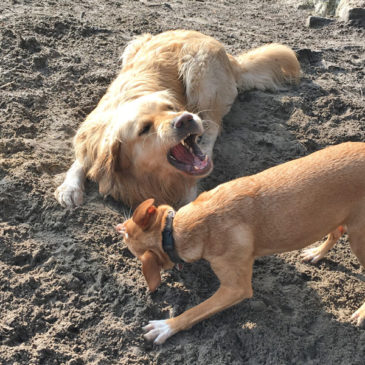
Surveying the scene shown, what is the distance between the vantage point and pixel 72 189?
4.60 m

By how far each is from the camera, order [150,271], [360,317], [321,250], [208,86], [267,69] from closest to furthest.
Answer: [150,271] → [360,317] → [321,250] → [208,86] → [267,69]

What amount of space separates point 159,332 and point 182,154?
1949 millimetres

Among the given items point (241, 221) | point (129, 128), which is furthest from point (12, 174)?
point (241, 221)

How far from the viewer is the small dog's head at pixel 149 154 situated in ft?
14.7

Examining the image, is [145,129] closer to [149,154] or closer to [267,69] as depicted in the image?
[149,154]

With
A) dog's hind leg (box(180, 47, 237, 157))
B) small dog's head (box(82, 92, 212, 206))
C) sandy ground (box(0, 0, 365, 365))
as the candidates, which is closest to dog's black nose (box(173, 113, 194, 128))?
small dog's head (box(82, 92, 212, 206))

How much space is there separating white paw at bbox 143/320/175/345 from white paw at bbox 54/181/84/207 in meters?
1.63

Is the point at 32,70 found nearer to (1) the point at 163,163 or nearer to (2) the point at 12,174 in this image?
(2) the point at 12,174

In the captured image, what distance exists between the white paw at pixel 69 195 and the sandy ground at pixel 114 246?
0.08 m

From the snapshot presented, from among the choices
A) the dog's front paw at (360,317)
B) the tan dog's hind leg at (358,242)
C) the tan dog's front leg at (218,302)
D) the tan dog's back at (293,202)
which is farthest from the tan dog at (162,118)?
the dog's front paw at (360,317)

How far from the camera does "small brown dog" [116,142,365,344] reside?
331 cm

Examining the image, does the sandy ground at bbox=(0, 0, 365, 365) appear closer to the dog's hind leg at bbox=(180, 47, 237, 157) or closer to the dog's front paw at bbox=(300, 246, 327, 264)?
the dog's front paw at bbox=(300, 246, 327, 264)

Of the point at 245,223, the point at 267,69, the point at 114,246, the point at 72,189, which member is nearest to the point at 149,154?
the point at 72,189

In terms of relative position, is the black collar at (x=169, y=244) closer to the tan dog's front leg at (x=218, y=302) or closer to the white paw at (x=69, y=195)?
the tan dog's front leg at (x=218, y=302)
